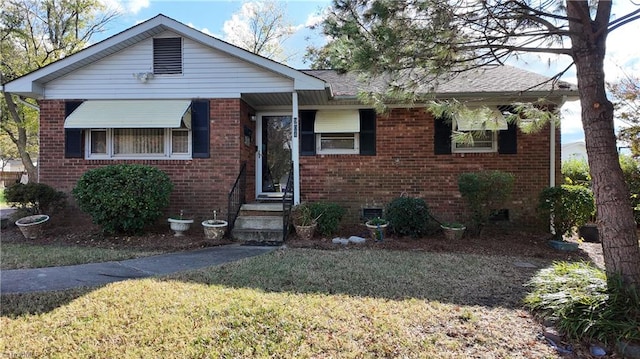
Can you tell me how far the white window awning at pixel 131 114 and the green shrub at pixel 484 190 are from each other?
601 centimetres

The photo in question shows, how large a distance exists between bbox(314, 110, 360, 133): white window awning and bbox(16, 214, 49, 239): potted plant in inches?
238

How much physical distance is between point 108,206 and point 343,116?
5237 millimetres

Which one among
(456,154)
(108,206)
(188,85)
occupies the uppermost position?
(188,85)

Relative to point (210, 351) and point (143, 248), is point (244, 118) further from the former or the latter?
point (210, 351)

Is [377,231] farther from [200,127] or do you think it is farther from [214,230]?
[200,127]

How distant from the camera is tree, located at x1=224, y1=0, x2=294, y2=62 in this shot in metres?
20.6

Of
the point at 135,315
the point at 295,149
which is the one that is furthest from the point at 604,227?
the point at 295,149

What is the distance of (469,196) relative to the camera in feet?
23.4

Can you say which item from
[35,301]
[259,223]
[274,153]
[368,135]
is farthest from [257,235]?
[35,301]

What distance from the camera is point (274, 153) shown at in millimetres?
9695

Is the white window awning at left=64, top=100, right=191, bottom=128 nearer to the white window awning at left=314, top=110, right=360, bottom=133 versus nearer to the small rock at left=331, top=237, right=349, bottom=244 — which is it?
the white window awning at left=314, top=110, right=360, bottom=133

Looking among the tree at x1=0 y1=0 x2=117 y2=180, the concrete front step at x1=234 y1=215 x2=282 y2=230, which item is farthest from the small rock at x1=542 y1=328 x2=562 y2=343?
the tree at x1=0 y1=0 x2=117 y2=180

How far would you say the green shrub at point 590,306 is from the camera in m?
2.89

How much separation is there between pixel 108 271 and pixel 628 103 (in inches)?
562
